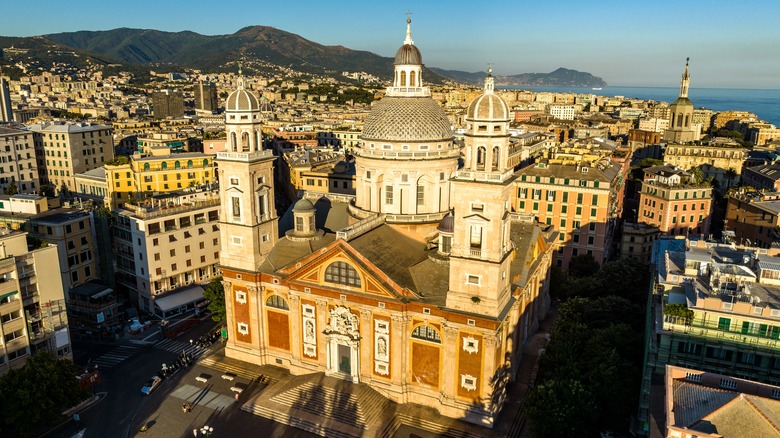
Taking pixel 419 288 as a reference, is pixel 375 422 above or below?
below

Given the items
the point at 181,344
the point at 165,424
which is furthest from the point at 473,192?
the point at 181,344

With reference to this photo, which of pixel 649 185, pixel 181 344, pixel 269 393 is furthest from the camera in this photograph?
pixel 649 185

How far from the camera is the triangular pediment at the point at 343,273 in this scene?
1850 inches

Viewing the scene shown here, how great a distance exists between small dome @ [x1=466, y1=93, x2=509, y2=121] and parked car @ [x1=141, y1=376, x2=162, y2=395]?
39407 millimetres

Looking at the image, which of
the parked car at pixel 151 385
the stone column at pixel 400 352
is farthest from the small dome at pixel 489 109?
the parked car at pixel 151 385

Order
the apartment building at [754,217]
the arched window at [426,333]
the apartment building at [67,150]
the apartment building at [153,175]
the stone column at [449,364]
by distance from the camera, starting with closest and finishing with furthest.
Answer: the stone column at [449,364], the arched window at [426,333], the apartment building at [754,217], the apartment building at [153,175], the apartment building at [67,150]

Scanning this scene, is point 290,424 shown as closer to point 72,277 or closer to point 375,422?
point 375,422

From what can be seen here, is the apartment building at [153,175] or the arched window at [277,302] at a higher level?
the apartment building at [153,175]

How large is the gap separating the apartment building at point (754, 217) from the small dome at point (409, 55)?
5207cm

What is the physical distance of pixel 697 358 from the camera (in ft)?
132

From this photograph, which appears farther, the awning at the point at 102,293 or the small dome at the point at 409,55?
the awning at the point at 102,293

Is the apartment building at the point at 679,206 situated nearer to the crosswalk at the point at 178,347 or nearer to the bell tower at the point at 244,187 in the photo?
the bell tower at the point at 244,187

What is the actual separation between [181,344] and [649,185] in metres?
76.1

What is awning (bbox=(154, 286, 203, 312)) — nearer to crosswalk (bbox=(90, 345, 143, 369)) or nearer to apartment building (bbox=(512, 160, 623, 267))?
crosswalk (bbox=(90, 345, 143, 369))
